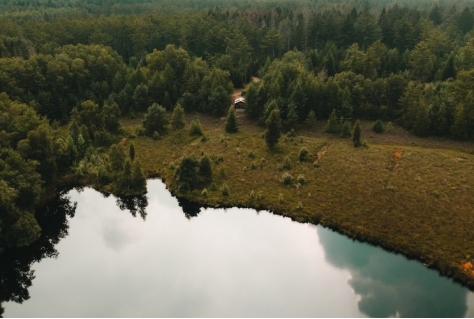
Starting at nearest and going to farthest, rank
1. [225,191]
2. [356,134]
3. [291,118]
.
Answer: [225,191] < [356,134] < [291,118]

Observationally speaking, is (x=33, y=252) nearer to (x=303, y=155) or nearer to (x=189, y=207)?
(x=189, y=207)

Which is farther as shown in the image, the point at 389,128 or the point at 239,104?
the point at 239,104

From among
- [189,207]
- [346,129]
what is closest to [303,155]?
[346,129]

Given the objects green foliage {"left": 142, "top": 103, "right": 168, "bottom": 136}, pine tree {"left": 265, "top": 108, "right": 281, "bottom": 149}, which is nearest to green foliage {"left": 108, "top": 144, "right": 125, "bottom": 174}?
green foliage {"left": 142, "top": 103, "right": 168, "bottom": 136}

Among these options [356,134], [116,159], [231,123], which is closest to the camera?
[116,159]

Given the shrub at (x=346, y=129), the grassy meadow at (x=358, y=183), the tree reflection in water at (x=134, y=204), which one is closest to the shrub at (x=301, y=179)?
the grassy meadow at (x=358, y=183)

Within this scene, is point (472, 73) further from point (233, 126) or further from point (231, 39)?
point (231, 39)

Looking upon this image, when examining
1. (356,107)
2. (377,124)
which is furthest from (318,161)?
(356,107)
